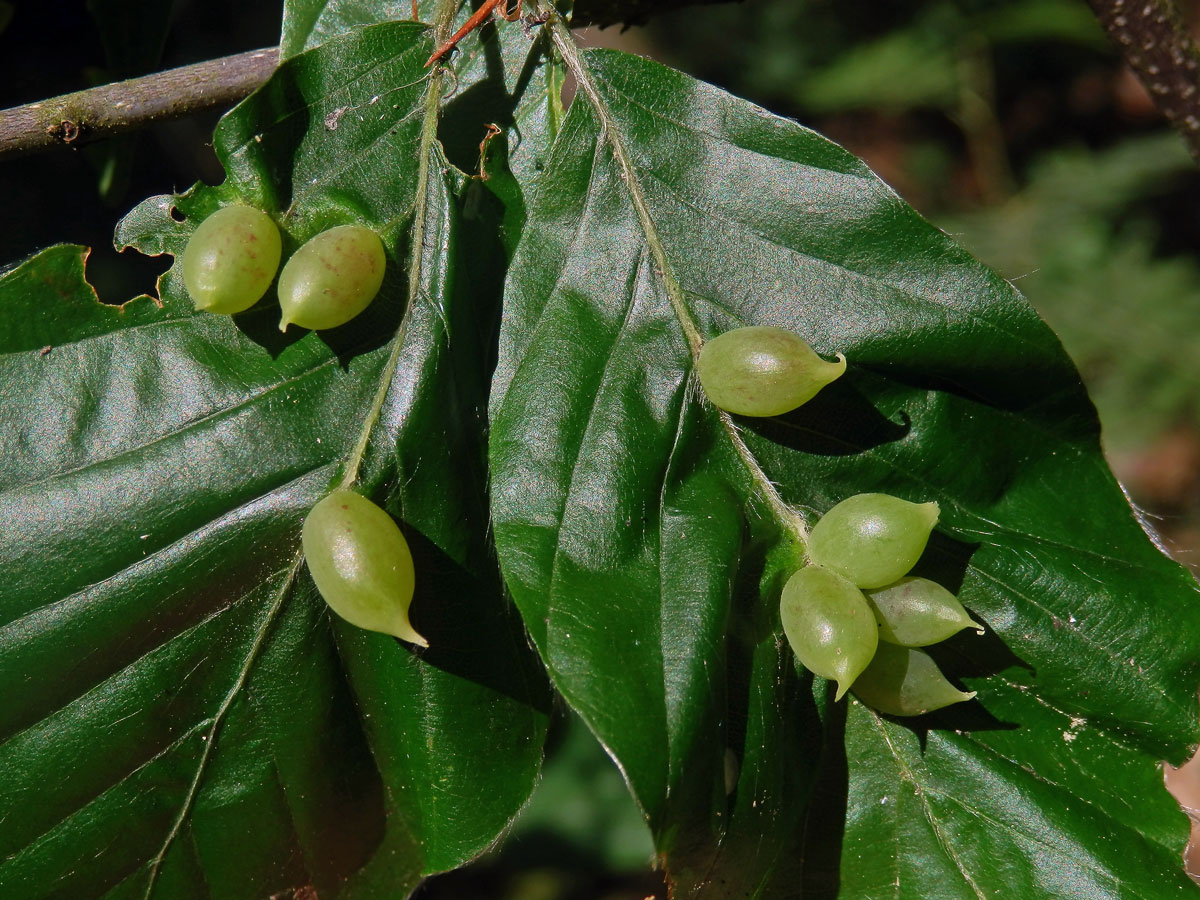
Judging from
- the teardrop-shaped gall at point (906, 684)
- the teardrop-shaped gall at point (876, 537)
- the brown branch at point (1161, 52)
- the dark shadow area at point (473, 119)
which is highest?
the dark shadow area at point (473, 119)

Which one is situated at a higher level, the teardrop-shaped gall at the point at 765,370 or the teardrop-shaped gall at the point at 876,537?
the teardrop-shaped gall at the point at 765,370

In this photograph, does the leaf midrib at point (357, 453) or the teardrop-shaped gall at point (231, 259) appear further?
the leaf midrib at point (357, 453)

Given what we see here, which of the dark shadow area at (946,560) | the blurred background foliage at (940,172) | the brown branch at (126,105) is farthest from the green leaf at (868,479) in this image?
the blurred background foliage at (940,172)

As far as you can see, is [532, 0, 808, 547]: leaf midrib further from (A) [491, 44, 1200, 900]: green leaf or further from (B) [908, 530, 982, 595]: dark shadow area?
(B) [908, 530, 982, 595]: dark shadow area

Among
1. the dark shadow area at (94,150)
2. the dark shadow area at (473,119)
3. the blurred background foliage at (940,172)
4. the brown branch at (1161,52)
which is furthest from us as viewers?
the blurred background foliage at (940,172)

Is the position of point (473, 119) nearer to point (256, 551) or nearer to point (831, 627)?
point (256, 551)

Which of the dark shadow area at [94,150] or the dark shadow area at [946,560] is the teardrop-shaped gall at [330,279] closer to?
the dark shadow area at [94,150]
